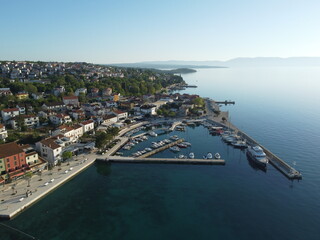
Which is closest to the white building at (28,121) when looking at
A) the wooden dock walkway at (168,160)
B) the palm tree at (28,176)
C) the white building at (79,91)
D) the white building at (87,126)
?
the white building at (87,126)

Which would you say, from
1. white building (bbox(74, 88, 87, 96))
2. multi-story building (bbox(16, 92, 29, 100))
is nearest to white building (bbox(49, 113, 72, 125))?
multi-story building (bbox(16, 92, 29, 100))

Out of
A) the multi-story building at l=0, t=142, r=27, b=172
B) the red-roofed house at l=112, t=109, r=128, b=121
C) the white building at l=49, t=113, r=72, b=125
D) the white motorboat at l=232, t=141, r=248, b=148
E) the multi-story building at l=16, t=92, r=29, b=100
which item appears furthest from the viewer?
the multi-story building at l=16, t=92, r=29, b=100

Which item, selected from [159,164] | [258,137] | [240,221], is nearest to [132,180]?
[159,164]

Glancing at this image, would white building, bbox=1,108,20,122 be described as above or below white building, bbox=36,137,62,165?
above

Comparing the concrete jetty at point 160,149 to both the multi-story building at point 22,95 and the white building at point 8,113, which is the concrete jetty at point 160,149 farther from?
the multi-story building at point 22,95

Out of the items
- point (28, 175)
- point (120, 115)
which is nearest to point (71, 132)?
point (28, 175)

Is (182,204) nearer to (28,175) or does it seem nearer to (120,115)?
(28,175)

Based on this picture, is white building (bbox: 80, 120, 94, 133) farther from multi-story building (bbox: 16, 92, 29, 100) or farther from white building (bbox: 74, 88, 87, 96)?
white building (bbox: 74, 88, 87, 96)

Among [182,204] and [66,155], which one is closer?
[182,204]
